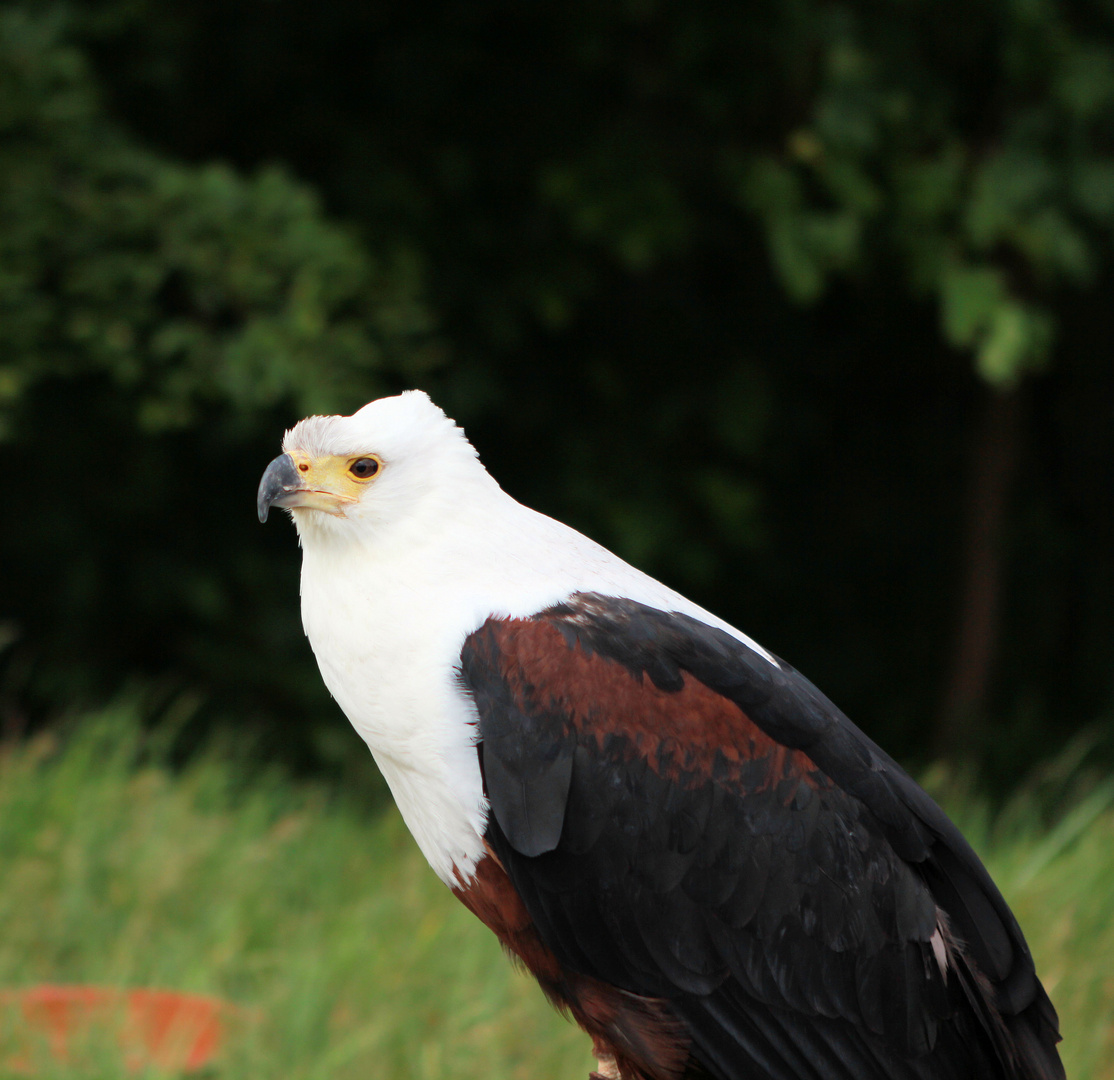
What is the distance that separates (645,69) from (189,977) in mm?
3956

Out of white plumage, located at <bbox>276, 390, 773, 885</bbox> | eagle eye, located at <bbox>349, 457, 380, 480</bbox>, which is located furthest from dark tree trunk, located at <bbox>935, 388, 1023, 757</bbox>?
eagle eye, located at <bbox>349, 457, 380, 480</bbox>

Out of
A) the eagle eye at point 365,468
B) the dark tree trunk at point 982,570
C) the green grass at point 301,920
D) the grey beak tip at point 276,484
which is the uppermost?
the eagle eye at point 365,468

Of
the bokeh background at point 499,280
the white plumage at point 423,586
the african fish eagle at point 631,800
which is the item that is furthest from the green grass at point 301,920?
the white plumage at point 423,586

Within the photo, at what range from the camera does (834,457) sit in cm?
762

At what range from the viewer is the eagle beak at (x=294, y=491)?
228 cm

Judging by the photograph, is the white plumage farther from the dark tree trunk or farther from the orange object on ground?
the dark tree trunk

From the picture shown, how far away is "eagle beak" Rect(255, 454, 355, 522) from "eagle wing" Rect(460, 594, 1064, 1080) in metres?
0.36

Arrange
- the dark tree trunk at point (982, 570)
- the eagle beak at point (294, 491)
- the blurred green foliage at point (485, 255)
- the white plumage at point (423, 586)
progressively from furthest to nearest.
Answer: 1. the dark tree trunk at point (982, 570)
2. the blurred green foliage at point (485, 255)
3. the eagle beak at point (294, 491)
4. the white plumage at point (423, 586)

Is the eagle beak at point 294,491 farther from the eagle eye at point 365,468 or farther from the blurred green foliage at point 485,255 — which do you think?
the blurred green foliage at point 485,255

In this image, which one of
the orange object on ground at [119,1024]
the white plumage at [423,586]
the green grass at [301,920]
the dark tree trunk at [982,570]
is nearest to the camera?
the white plumage at [423,586]

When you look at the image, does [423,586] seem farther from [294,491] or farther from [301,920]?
[301,920]

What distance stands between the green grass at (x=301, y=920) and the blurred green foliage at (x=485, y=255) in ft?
3.85

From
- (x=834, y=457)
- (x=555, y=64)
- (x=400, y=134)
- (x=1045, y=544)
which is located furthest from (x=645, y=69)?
(x=1045, y=544)

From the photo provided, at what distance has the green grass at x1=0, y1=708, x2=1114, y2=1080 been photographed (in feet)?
10.9
